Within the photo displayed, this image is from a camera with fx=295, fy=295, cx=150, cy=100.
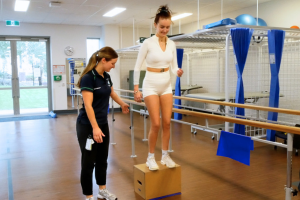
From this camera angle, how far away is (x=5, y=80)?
927 cm

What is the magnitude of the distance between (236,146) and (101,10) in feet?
19.4

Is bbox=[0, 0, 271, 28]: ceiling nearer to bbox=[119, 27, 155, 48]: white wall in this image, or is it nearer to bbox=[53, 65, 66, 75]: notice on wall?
bbox=[119, 27, 155, 48]: white wall

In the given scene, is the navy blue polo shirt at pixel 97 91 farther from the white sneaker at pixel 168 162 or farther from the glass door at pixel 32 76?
the glass door at pixel 32 76

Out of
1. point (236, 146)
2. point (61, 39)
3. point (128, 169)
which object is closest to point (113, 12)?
point (61, 39)

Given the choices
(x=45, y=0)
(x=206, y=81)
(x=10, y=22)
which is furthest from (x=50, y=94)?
(x=206, y=81)

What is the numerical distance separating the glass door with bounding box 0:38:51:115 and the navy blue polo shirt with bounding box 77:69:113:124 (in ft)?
25.5

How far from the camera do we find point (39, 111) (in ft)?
32.3

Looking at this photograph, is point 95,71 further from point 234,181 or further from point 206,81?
point 206,81

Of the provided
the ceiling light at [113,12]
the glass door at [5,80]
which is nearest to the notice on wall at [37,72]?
the glass door at [5,80]

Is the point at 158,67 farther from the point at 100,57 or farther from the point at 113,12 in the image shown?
the point at 113,12

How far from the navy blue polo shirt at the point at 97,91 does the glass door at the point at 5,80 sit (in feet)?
25.5

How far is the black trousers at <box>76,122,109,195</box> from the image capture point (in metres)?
2.57

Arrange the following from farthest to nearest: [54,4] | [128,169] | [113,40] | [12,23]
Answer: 1. [113,40]
2. [12,23]
3. [54,4]
4. [128,169]

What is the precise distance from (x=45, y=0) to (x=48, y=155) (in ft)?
11.4
